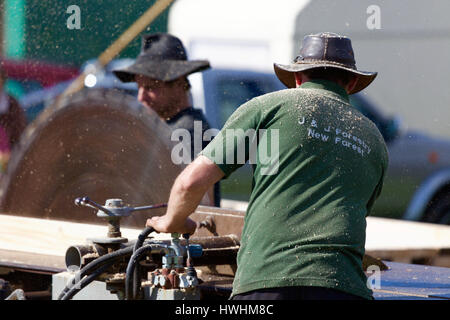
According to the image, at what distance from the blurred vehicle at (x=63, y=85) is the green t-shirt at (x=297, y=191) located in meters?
5.86

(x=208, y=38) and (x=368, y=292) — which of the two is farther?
(x=208, y=38)

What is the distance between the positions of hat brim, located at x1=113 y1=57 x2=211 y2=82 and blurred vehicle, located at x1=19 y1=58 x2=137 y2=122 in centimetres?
277

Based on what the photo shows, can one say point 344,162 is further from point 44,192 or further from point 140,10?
point 140,10

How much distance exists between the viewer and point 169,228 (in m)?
3.22

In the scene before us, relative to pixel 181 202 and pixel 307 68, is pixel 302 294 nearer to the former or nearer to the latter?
pixel 181 202

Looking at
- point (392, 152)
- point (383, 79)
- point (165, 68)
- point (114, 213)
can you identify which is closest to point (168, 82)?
point (165, 68)

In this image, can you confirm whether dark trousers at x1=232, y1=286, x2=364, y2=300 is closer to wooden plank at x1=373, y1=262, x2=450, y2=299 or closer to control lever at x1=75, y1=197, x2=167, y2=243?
wooden plank at x1=373, y1=262, x2=450, y2=299

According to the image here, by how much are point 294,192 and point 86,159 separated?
2.31m

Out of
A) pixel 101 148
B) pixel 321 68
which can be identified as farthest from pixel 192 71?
pixel 321 68

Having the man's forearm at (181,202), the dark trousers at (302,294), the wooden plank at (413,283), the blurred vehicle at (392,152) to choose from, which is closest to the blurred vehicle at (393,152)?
the blurred vehicle at (392,152)

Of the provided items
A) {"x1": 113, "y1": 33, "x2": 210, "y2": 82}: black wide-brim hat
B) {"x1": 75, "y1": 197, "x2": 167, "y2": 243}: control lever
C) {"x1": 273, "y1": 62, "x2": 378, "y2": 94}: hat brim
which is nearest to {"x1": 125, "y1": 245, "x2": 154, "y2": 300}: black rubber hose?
{"x1": 75, "y1": 197, "x2": 167, "y2": 243}: control lever

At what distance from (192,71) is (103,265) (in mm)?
2686

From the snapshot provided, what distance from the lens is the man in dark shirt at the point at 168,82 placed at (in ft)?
18.9

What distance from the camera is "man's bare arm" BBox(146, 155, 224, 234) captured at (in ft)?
10.1
